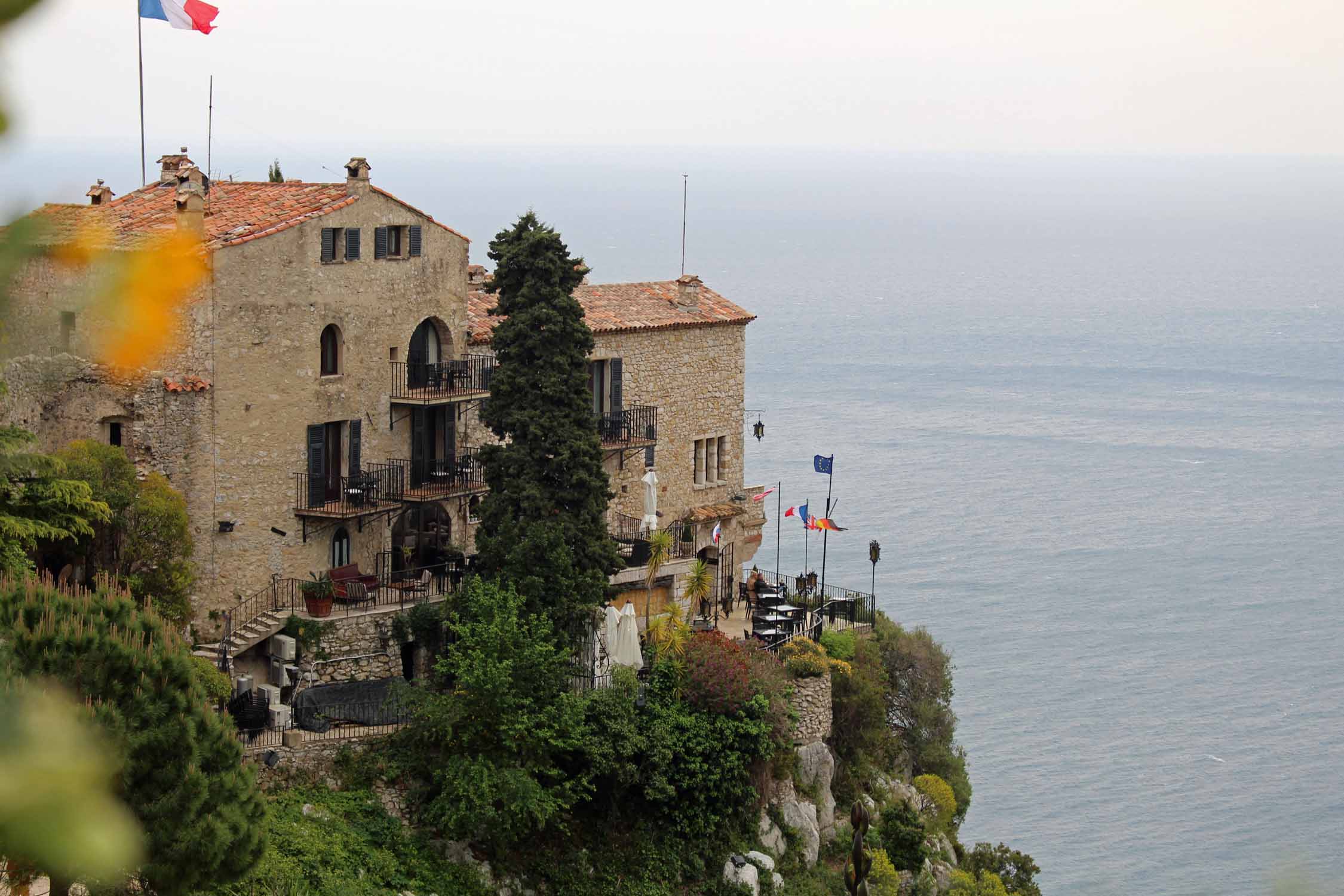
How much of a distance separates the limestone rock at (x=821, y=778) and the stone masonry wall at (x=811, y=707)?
9.0 inches

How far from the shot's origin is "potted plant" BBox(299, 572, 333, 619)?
112 feet

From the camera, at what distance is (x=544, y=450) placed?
112ft

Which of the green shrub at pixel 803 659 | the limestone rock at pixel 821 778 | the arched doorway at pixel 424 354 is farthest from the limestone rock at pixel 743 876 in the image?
the arched doorway at pixel 424 354

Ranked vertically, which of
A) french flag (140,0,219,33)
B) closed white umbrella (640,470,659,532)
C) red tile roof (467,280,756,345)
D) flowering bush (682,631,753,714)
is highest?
french flag (140,0,219,33)

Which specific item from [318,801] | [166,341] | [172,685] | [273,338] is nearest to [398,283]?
[273,338]

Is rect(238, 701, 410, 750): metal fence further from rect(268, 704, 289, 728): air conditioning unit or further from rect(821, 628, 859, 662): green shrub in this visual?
rect(821, 628, 859, 662): green shrub

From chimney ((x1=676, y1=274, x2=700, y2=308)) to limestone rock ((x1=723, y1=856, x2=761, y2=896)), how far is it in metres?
15.4

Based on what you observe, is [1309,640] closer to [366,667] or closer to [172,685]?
[366,667]

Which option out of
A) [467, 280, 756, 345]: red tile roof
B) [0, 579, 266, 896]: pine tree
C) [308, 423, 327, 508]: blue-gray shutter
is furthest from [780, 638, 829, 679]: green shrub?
[0, 579, 266, 896]: pine tree

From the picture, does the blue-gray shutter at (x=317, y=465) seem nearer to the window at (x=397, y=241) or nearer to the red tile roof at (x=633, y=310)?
the window at (x=397, y=241)

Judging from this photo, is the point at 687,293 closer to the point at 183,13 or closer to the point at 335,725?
the point at 183,13

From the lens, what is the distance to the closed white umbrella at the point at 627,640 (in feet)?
110

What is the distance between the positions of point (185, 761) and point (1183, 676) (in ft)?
190

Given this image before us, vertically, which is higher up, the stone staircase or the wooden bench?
the wooden bench
